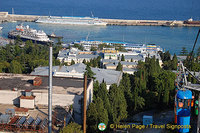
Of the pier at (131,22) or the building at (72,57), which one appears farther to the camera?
the pier at (131,22)

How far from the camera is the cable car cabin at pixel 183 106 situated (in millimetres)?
4282

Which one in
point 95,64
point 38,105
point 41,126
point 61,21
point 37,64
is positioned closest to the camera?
point 41,126

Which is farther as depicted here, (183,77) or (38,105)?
(38,105)

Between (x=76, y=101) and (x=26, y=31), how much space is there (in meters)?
17.9

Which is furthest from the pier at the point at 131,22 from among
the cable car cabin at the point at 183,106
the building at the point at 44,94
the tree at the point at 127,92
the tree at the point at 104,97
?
the cable car cabin at the point at 183,106

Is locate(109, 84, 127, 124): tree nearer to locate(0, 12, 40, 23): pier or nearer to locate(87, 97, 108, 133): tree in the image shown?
locate(87, 97, 108, 133): tree

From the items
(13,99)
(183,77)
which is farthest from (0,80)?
(183,77)

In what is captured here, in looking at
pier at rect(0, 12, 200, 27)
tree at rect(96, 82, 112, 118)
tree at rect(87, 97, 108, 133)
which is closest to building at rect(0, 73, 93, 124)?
tree at rect(96, 82, 112, 118)

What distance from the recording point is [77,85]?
6371mm

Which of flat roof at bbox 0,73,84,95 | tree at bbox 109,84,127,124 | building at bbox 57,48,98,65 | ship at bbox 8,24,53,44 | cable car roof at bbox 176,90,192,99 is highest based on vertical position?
ship at bbox 8,24,53,44

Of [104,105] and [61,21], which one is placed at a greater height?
[61,21]

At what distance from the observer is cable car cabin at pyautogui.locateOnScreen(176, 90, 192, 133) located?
4282 mm

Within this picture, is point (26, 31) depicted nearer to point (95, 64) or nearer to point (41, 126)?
point (95, 64)

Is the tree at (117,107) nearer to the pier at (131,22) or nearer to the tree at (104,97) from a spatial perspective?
the tree at (104,97)
